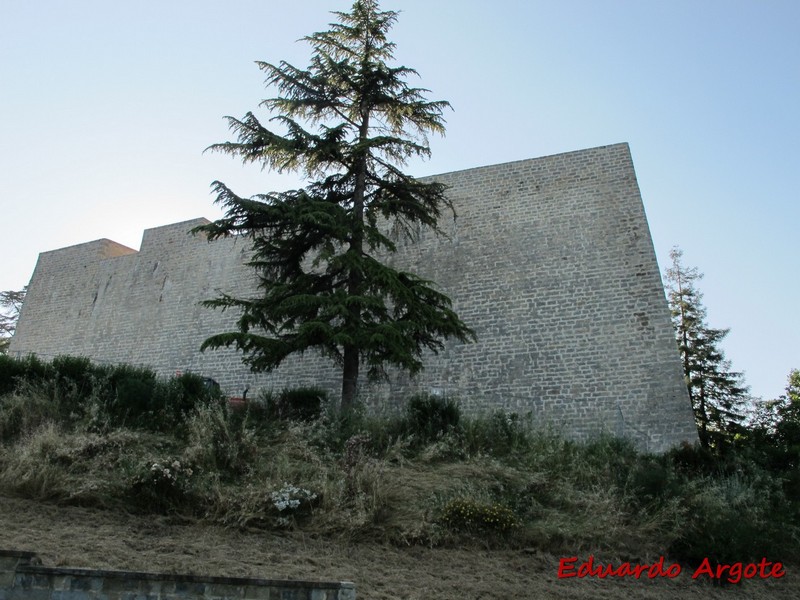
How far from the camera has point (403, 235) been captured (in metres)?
15.4

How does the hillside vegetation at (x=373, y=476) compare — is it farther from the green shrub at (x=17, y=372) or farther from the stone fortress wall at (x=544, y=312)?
the stone fortress wall at (x=544, y=312)

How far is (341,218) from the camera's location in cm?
1101

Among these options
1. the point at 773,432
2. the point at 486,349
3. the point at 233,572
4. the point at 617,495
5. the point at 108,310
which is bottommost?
the point at 233,572

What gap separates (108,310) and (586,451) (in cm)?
1465

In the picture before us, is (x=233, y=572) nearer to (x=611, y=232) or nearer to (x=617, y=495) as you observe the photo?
(x=617, y=495)

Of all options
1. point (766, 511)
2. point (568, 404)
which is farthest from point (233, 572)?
A: point (568, 404)

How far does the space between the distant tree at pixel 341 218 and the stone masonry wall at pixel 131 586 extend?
498cm

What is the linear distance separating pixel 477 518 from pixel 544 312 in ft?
22.1

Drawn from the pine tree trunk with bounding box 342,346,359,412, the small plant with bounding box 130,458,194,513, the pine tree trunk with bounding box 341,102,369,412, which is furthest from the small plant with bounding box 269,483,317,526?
the pine tree trunk with bounding box 342,346,359,412

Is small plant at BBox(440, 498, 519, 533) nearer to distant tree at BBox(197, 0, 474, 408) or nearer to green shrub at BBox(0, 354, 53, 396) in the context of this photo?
distant tree at BBox(197, 0, 474, 408)

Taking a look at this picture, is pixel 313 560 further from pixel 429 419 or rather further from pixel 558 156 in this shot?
pixel 558 156

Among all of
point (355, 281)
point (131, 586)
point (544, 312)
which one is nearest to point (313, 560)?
point (131, 586)

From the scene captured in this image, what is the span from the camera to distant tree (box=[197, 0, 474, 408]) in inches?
399

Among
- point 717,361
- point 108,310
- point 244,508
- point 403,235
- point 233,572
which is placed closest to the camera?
point 233,572
